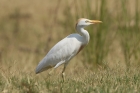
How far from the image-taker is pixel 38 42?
517 inches

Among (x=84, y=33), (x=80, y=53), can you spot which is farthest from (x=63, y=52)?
(x=80, y=53)

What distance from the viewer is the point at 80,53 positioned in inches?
374

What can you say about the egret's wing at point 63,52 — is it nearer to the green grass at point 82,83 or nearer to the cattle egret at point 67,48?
the cattle egret at point 67,48

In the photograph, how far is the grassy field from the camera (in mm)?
4855

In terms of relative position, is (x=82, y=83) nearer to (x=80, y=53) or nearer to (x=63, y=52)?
(x=63, y=52)

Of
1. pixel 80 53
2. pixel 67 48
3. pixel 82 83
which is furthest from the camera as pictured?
pixel 80 53

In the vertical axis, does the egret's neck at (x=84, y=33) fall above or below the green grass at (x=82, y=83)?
above

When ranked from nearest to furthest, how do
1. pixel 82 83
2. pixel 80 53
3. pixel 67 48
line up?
pixel 82 83, pixel 67 48, pixel 80 53

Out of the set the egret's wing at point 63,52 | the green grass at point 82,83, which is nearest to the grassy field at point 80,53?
the green grass at point 82,83

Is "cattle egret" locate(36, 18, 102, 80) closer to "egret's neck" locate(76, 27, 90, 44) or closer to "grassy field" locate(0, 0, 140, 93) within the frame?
"egret's neck" locate(76, 27, 90, 44)

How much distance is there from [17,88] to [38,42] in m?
8.37

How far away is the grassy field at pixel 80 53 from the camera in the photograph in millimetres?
4855

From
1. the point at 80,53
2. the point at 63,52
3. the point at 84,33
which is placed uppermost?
the point at 84,33

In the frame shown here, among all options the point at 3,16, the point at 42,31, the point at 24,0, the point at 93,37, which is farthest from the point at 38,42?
the point at 93,37
